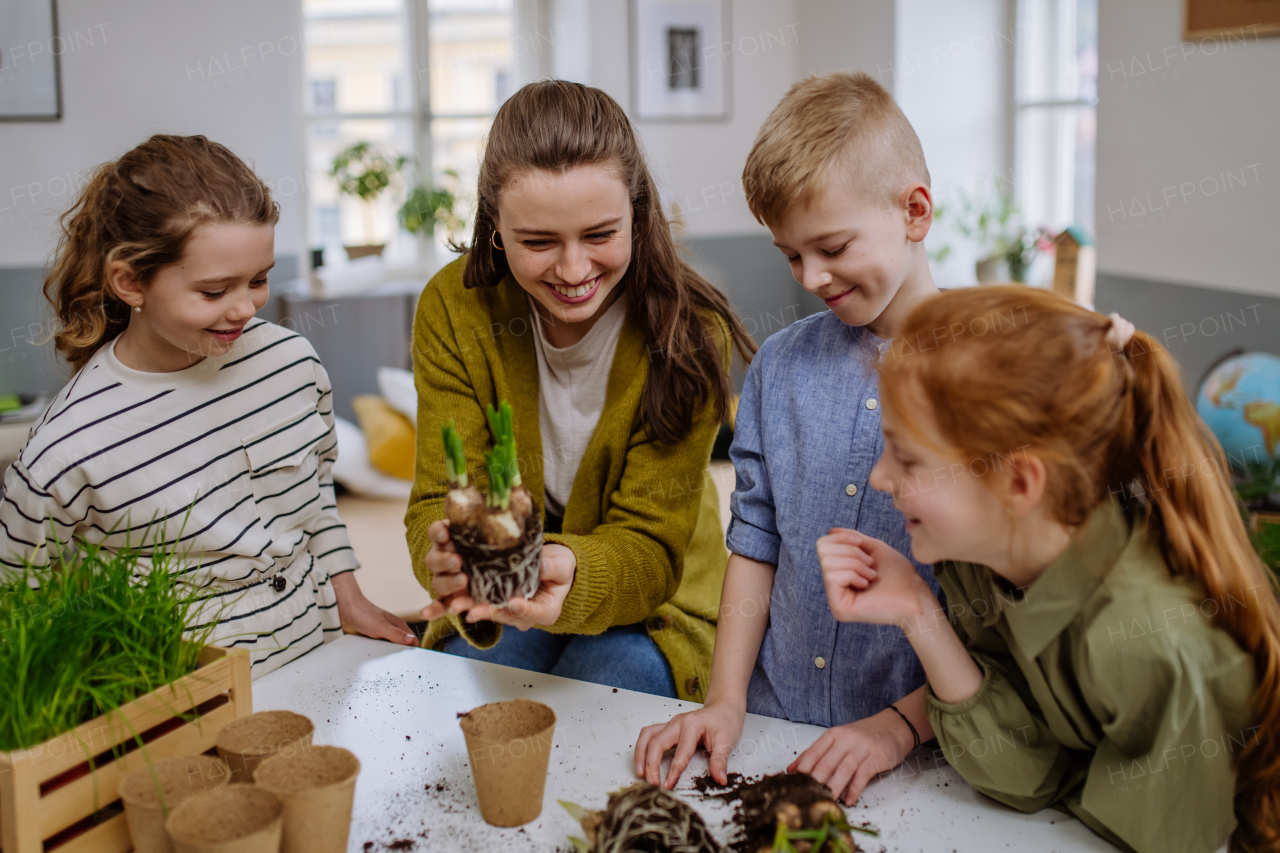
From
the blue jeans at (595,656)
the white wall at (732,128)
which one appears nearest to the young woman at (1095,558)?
the blue jeans at (595,656)

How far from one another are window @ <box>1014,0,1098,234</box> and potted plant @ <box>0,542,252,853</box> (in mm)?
3662

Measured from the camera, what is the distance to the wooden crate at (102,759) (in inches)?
31.2

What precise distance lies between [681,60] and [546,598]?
370cm

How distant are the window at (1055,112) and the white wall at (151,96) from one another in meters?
2.89

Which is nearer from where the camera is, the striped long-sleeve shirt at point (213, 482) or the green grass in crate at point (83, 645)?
the green grass in crate at point (83, 645)

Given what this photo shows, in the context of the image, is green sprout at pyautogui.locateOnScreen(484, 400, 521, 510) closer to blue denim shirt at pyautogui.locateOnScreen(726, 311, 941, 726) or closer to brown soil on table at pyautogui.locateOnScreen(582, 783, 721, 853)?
brown soil on table at pyautogui.locateOnScreen(582, 783, 721, 853)

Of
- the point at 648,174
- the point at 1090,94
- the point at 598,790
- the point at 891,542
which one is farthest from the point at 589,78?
the point at 598,790

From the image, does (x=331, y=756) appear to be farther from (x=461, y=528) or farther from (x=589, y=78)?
(x=589, y=78)

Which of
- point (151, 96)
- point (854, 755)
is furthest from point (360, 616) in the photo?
point (151, 96)

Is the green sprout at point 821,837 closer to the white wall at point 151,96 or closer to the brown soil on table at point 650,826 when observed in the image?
the brown soil on table at point 650,826

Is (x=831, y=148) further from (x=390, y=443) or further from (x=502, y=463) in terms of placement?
(x=390, y=443)

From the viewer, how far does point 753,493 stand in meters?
1.28

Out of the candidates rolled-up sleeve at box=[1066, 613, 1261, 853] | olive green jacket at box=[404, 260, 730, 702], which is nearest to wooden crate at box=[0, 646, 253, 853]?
olive green jacket at box=[404, 260, 730, 702]

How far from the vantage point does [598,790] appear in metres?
0.94
